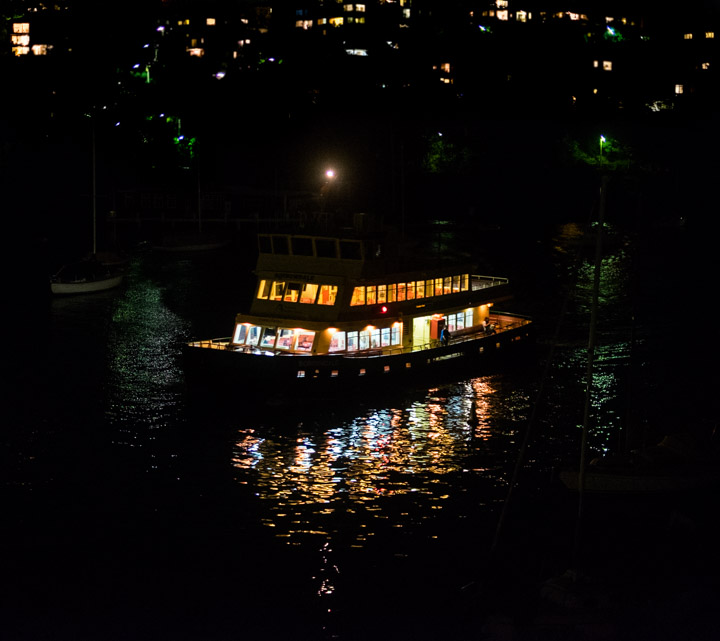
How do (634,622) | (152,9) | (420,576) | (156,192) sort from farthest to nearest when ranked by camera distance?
(152,9), (156,192), (420,576), (634,622)

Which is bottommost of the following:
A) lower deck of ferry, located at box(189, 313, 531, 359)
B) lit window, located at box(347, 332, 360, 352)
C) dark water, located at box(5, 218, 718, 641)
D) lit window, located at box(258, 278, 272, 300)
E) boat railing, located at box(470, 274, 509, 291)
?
dark water, located at box(5, 218, 718, 641)

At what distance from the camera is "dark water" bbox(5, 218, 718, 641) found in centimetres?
2908

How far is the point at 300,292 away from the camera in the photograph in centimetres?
5128

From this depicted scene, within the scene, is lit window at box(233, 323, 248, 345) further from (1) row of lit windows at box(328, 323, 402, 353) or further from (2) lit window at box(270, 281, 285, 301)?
(1) row of lit windows at box(328, 323, 402, 353)

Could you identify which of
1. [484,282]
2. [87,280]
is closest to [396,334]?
[484,282]

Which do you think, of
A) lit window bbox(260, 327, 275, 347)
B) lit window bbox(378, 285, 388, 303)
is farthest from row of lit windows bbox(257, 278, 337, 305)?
lit window bbox(378, 285, 388, 303)

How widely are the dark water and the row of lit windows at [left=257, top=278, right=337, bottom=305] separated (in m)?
5.26

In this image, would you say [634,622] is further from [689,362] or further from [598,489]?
[689,362]

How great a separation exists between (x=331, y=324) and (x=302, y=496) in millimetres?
13813

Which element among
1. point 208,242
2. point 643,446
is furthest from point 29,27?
point 643,446

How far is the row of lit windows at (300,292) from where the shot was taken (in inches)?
2008

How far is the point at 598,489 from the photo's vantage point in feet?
115

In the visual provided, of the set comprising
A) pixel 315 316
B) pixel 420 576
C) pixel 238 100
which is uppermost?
pixel 238 100

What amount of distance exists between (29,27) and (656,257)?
11112 centimetres
